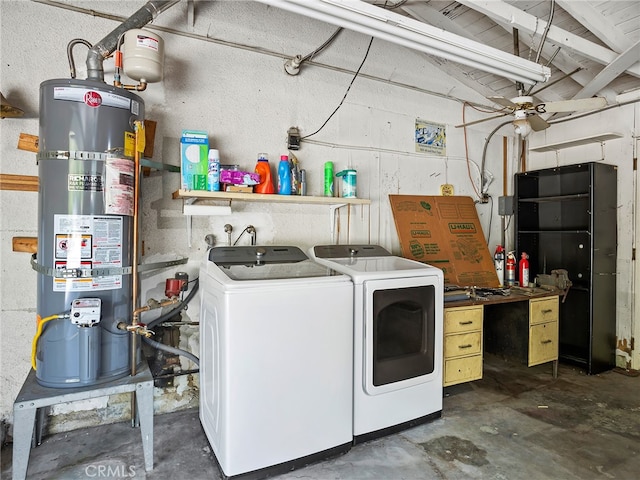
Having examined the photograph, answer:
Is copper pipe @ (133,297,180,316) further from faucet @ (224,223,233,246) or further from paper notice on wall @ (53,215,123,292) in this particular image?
faucet @ (224,223,233,246)

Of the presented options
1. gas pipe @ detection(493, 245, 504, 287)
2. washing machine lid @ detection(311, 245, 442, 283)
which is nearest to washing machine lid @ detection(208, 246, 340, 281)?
washing machine lid @ detection(311, 245, 442, 283)

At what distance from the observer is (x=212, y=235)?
2.61 meters

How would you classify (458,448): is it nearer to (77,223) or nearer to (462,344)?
(462,344)

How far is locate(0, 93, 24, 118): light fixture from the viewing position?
6.46ft

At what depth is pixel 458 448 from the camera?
2.12m

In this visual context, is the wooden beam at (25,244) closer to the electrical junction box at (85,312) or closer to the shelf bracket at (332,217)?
the electrical junction box at (85,312)

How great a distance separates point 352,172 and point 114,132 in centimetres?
161

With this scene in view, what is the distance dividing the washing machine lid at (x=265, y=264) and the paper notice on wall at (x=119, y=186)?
58 centimetres

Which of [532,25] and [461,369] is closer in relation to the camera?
[532,25]

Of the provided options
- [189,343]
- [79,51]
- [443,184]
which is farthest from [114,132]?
[443,184]

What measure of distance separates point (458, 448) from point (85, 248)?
2250 mm

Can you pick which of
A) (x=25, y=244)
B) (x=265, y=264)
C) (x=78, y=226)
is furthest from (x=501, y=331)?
(x=25, y=244)

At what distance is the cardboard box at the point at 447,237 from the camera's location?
331 cm

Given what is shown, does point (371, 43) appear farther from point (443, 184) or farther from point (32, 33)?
point (32, 33)
